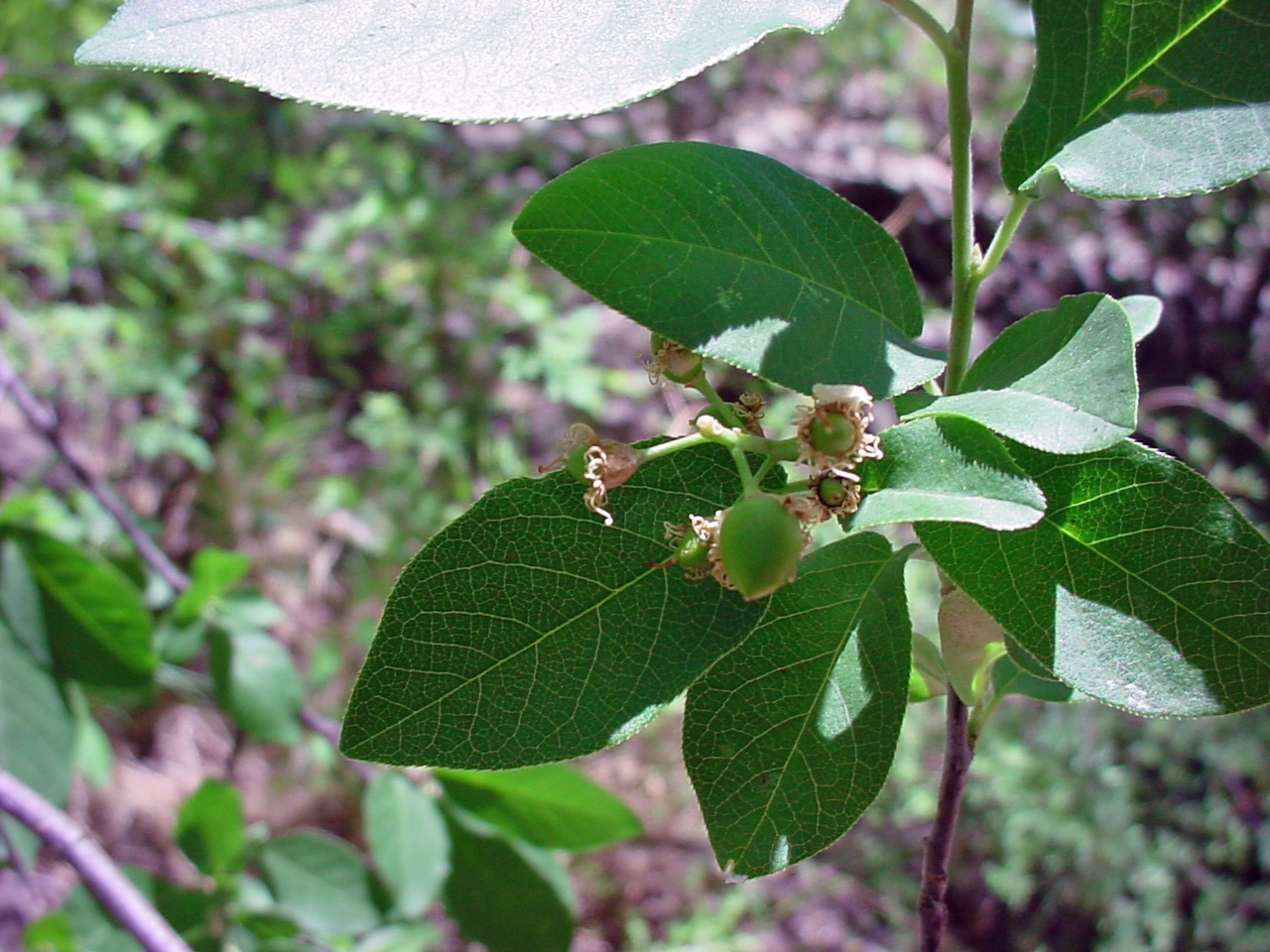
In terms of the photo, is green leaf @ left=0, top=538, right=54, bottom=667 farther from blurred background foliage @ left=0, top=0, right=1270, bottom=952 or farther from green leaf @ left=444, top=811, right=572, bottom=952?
blurred background foliage @ left=0, top=0, right=1270, bottom=952

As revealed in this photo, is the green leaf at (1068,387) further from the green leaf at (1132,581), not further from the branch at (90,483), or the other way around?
the branch at (90,483)

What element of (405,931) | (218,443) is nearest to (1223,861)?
(405,931)

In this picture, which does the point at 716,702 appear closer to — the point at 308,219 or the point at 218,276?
the point at 218,276

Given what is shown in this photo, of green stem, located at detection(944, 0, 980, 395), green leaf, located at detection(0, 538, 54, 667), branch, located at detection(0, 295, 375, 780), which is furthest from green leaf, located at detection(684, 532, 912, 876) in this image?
green leaf, located at detection(0, 538, 54, 667)

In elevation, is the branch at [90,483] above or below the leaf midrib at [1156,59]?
below

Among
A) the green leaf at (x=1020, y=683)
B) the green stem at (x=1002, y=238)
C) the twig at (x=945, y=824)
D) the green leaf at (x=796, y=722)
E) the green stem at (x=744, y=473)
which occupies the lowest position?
the twig at (x=945, y=824)

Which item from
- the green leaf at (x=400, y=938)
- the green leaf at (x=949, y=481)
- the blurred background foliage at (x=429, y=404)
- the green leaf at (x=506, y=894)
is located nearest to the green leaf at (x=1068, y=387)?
the green leaf at (x=949, y=481)

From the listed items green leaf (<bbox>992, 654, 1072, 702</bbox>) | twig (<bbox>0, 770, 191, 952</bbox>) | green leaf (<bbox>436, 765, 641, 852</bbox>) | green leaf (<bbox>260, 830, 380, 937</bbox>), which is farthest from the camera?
green leaf (<bbox>260, 830, 380, 937</bbox>)
